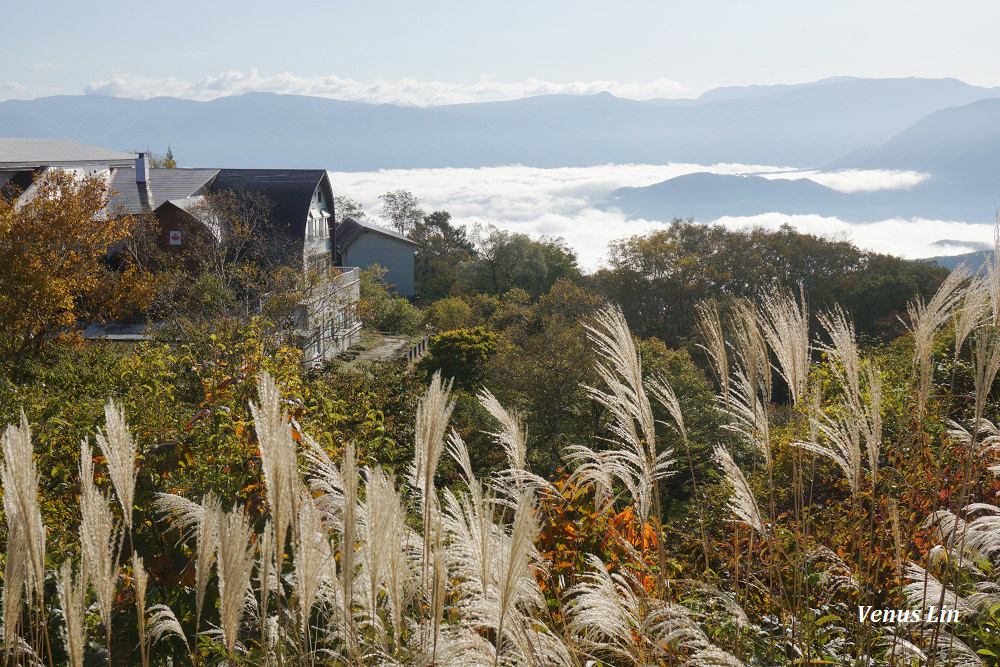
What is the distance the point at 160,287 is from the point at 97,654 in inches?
545

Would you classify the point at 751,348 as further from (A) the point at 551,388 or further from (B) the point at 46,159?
(B) the point at 46,159

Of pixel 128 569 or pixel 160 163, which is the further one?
pixel 160 163

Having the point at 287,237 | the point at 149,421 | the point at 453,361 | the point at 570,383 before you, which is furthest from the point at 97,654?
the point at 287,237

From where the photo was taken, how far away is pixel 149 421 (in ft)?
14.1

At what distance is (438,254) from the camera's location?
42344 millimetres

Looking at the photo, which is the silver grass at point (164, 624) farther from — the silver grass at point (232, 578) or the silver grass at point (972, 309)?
the silver grass at point (972, 309)

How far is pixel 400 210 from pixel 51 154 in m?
30.2

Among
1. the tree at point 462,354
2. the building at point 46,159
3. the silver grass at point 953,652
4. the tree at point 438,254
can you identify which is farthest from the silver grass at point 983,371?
the tree at point 438,254

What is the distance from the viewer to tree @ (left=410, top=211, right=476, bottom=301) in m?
39.1

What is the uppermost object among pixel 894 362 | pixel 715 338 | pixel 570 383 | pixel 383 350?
pixel 715 338

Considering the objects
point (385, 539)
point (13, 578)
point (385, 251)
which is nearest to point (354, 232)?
point (385, 251)

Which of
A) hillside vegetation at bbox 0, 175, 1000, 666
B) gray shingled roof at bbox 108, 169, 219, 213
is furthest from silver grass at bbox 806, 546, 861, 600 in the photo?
gray shingled roof at bbox 108, 169, 219, 213

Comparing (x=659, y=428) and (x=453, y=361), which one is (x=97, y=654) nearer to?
(x=659, y=428)

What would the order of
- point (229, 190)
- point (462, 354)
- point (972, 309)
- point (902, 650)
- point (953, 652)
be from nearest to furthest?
point (953, 652) → point (902, 650) → point (972, 309) → point (462, 354) → point (229, 190)
